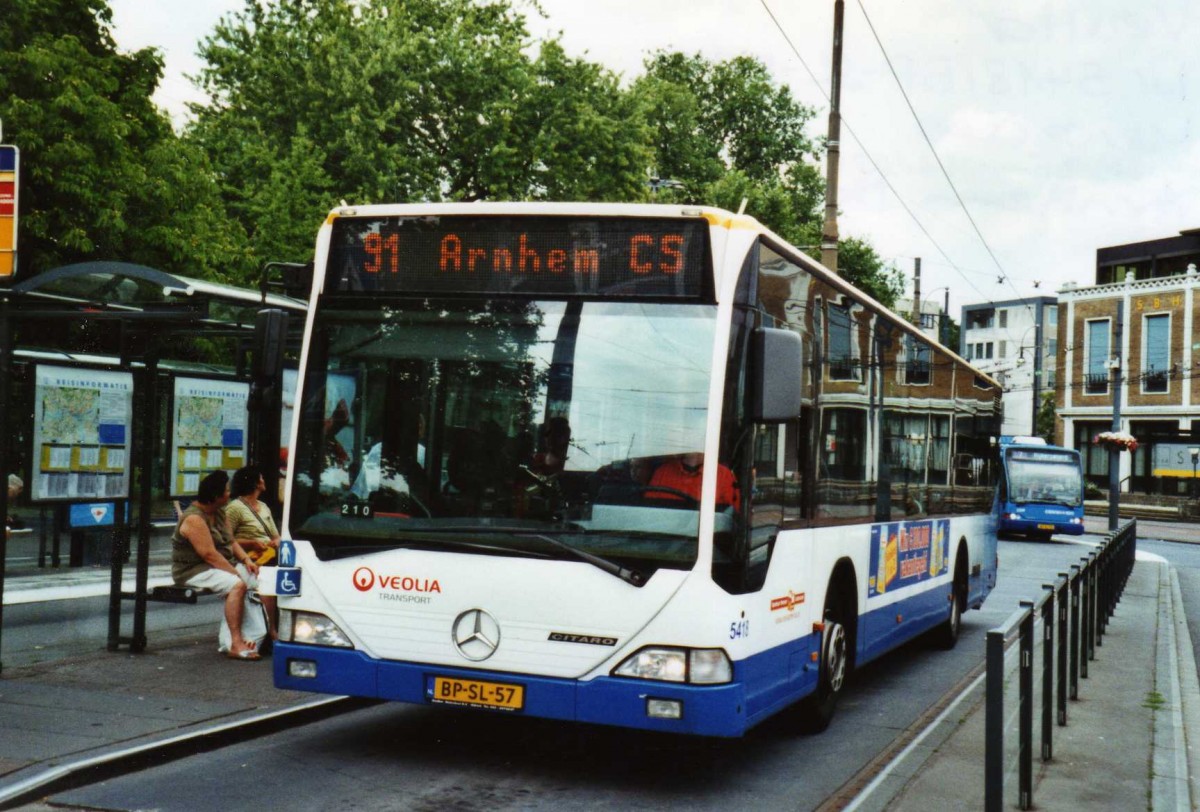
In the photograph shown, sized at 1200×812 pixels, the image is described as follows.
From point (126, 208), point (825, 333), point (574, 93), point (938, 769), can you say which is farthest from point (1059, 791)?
point (574, 93)

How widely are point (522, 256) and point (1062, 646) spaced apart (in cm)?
413

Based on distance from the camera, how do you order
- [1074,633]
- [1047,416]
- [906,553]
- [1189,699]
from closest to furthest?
[1074,633] → [1189,699] → [906,553] → [1047,416]

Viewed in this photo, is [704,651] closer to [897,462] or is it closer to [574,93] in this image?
[897,462]

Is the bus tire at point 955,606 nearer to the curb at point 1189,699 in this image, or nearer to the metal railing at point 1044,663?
the metal railing at point 1044,663

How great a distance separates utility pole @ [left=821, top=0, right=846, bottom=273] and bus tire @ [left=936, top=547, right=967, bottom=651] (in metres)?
6.43

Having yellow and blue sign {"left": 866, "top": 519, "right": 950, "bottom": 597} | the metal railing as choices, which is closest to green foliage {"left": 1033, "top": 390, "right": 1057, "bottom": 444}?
yellow and blue sign {"left": 866, "top": 519, "right": 950, "bottom": 597}

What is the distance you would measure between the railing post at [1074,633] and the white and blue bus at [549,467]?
2.59m

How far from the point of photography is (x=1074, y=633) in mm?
9055

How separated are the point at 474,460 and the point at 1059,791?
328cm

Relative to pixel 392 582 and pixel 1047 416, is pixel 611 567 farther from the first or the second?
pixel 1047 416

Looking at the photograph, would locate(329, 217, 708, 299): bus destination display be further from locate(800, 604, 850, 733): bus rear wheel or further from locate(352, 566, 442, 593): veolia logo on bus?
locate(800, 604, 850, 733): bus rear wheel

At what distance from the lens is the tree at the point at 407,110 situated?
32.7 m

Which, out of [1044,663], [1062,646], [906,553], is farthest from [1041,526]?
[1044,663]

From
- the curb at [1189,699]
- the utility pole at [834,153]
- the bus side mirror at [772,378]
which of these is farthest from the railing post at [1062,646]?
the utility pole at [834,153]
